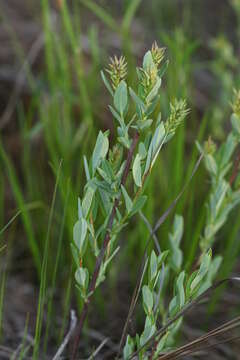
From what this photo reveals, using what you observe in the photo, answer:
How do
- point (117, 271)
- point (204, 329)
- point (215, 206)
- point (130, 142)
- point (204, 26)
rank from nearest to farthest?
point (130, 142)
point (215, 206)
point (204, 329)
point (117, 271)
point (204, 26)

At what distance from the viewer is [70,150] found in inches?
52.1

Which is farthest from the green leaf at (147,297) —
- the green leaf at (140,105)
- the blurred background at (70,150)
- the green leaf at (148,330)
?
the green leaf at (140,105)

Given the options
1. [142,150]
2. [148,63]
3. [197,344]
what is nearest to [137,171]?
[142,150]

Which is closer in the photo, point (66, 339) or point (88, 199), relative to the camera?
point (88, 199)

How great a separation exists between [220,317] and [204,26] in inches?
55.8

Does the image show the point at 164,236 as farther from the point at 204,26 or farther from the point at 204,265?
the point at 204,26

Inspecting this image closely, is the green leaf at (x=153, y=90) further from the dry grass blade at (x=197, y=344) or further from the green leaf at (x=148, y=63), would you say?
the dry grass blade at (x=197, y=344)

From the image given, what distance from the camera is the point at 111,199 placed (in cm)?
74

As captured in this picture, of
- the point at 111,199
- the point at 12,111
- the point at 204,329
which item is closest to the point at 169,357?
the point at 111,199

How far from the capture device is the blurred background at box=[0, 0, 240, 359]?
3.76 feet

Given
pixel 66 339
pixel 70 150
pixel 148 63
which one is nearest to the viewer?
pixel 148 63

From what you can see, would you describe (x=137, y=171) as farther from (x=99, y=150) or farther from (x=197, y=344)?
(x=197, y=344)

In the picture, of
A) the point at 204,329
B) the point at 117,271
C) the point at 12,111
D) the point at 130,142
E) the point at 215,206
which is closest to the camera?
the point at 130,142

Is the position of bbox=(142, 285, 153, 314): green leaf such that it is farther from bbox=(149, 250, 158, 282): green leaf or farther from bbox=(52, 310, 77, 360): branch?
bbox=(52, 310, 77, 360): branch
